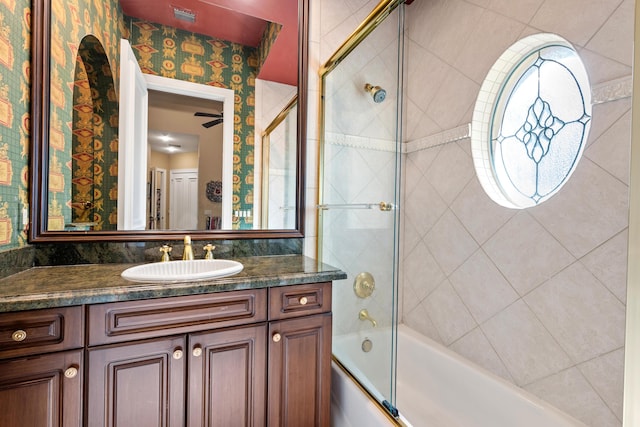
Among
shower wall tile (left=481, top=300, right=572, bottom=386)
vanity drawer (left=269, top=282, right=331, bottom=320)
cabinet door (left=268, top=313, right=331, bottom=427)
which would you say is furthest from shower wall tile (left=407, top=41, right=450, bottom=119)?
cabinet door (left=268, top=313, right=331, bottom=427)

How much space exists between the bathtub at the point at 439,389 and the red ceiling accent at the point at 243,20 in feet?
4.96

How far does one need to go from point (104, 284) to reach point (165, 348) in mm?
287

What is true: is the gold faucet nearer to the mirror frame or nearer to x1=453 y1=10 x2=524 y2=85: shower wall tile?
the mirror frame

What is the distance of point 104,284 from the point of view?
94cm

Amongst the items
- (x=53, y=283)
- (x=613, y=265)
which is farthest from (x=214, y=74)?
(x=613, y=265)

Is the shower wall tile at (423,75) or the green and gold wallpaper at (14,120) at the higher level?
the shower wall tile at (423,75)

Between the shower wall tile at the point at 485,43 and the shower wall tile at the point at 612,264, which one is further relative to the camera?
the shower wall tile at the point at 485,43

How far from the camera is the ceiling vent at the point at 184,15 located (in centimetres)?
141

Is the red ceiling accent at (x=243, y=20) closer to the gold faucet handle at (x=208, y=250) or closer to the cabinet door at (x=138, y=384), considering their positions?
the gold faucet handle at (x=208, y=250)

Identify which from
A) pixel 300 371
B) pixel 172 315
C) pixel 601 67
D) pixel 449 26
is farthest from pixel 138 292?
pixel 449 26

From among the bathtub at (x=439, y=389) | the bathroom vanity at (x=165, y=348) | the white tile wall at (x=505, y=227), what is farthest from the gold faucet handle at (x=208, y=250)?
the bathtub at (x=439, y=389)

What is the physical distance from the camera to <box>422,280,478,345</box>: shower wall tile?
5.65 ft

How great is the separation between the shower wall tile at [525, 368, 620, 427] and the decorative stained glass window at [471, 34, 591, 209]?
2.59 feet

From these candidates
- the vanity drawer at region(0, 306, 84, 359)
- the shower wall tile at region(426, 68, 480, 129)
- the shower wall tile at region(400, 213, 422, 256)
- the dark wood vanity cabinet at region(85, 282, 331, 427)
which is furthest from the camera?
the shower wall tile at region(400, 213, 422, 256)
